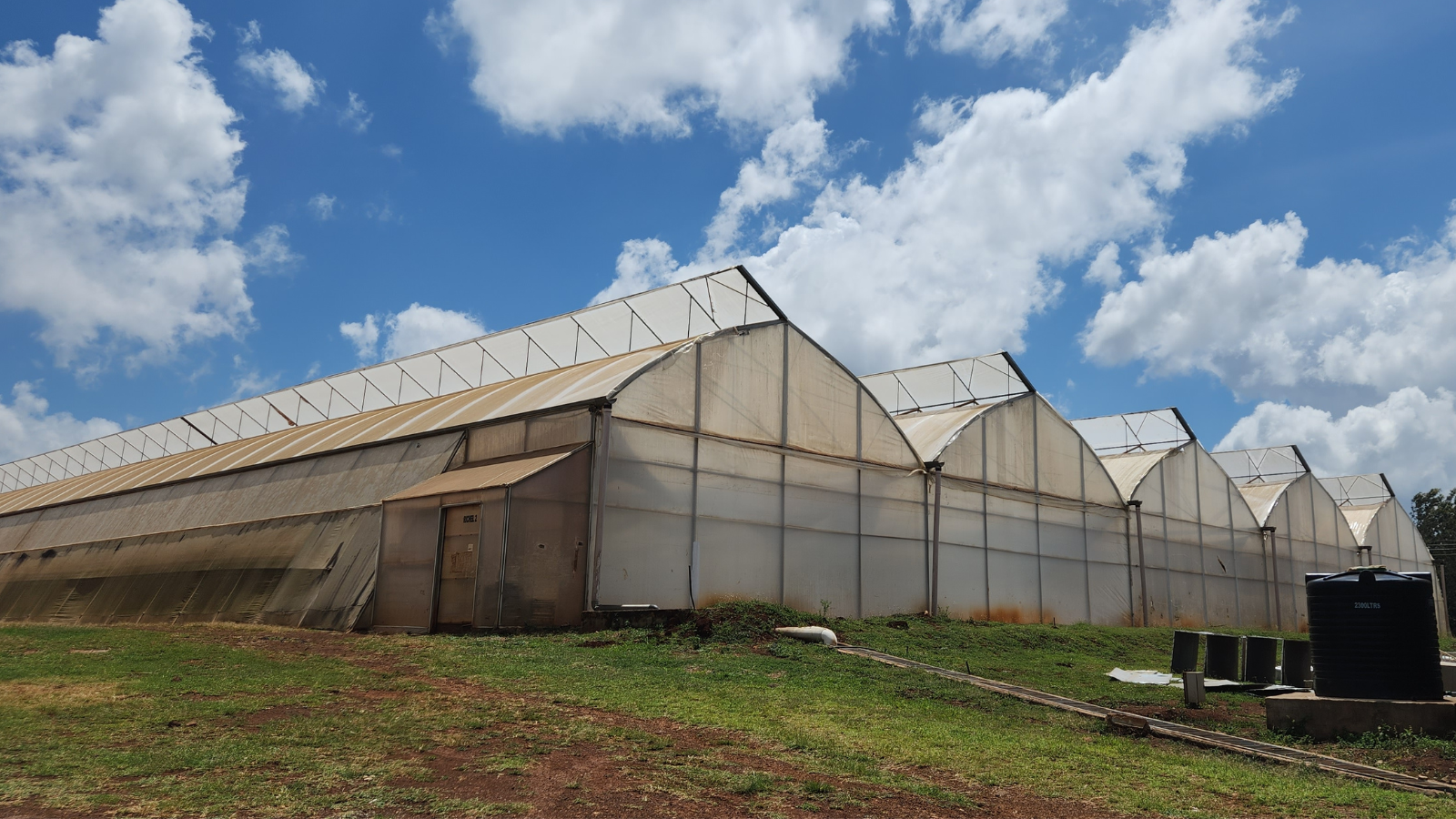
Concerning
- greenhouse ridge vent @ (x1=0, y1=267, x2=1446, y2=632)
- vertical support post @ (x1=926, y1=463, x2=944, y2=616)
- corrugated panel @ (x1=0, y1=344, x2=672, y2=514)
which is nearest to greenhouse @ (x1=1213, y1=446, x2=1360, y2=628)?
greenhouse ridge vent @ (x1=0, y1=267, x2=1446, y2=632)

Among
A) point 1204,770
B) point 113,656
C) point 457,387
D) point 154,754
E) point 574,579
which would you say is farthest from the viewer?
point 457,387

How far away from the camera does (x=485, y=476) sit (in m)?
23.7

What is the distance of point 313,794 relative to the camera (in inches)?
332

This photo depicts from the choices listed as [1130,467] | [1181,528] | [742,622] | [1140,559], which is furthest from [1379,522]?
[742,622]

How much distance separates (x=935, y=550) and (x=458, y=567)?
582 inches

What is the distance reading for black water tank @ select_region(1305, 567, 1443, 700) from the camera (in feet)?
41.9

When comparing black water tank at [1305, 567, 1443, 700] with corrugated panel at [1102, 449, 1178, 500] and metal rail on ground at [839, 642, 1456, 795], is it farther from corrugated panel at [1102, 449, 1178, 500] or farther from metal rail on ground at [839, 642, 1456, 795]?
corrugated panel at [1102, 449, 1178, 500]

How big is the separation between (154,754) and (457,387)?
100 ft

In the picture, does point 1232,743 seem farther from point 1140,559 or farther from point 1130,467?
point 1130,467

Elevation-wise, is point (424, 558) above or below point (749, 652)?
above

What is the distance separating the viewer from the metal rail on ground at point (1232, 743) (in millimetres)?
10656

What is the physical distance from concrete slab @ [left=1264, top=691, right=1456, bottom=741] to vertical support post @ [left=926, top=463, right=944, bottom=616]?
1688 centimetres

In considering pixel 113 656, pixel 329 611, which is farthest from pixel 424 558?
pixel 113 656

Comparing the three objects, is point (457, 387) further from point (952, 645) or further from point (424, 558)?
point (952, 645)
